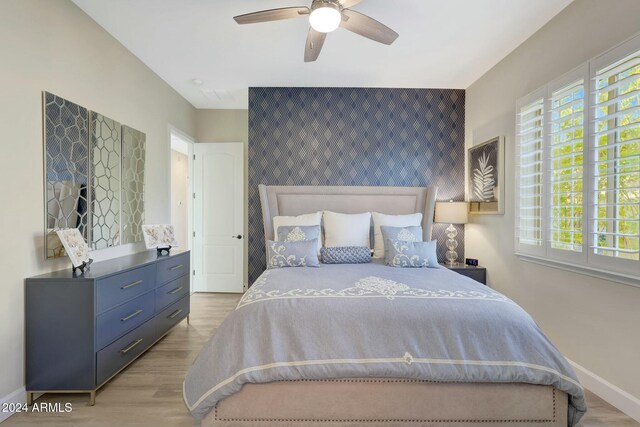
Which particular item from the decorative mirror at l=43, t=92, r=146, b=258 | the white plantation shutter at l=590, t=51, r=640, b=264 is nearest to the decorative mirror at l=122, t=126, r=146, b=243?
the decorative mirror at l=43, t=92, r=146, b=258

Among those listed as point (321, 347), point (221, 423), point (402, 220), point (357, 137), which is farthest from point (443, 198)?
point (221, 423)

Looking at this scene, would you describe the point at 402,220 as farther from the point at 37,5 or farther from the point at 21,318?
the point at 37,5

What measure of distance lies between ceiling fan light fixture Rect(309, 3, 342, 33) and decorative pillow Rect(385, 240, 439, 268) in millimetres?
1956

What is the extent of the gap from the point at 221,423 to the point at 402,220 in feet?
8.53

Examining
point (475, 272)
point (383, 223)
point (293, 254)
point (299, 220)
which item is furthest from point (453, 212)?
point (293, 254)

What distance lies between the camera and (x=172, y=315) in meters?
3.16

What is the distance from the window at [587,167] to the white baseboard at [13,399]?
387cm

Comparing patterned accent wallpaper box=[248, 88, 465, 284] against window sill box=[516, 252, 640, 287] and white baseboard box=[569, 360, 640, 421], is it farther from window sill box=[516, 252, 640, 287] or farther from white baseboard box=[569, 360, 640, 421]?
white baseboard box=[569, 360, 640, 421]

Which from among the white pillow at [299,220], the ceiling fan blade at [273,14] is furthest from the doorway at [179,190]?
the ceiling fan blade at [273,14]

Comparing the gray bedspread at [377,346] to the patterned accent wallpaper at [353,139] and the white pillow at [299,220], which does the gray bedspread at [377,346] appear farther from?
the patterned accent wallpaper at [353,139]

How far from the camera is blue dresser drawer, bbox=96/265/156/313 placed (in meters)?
2.10

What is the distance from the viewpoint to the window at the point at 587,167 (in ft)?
6.35

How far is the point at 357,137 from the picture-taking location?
158 inches

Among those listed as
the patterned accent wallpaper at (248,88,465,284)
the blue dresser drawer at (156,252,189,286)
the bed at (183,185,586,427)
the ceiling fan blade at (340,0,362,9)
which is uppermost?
the ceiling fan blade at (340,0,362,9)
